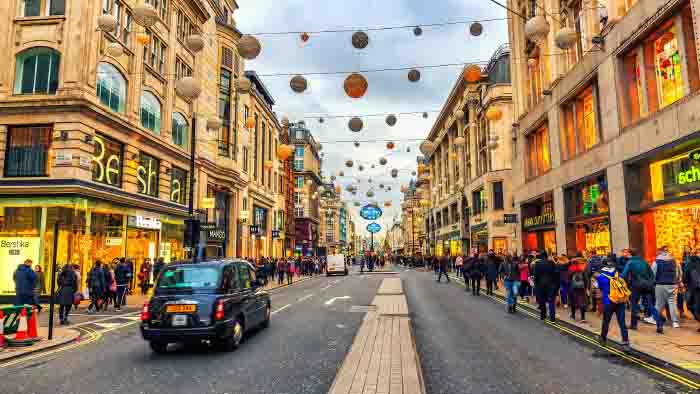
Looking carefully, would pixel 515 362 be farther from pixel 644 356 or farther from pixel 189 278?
pixel 189 278

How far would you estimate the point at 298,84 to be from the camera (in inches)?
546

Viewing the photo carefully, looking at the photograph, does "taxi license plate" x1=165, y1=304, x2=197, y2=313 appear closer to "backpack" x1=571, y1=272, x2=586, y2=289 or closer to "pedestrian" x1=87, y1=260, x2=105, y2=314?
"pedestrian" x1=87, y1=260, x2=105, y2=314

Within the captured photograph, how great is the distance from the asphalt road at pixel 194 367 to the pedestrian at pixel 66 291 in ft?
10.6

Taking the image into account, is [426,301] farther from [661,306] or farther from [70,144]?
[70,144]

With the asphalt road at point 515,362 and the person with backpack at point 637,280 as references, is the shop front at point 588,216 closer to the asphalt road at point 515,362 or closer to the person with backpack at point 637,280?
the person with backpack at point 637,280

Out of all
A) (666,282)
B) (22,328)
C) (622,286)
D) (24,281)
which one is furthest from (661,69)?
(24,281)

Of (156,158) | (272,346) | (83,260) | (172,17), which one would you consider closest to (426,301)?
(272,346)

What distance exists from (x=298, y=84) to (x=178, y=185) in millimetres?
17746

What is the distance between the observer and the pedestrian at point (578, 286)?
11992 mm

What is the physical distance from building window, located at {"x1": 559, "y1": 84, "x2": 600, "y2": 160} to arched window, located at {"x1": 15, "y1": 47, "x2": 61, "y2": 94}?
23.7m

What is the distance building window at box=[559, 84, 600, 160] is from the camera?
1891 cm

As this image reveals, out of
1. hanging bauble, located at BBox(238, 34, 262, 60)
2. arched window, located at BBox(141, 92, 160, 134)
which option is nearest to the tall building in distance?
arched window, located at BBox(141, 92, 160, 134)

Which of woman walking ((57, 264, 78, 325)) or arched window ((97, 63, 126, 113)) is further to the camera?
arched window ((97, 63, 126, 113))

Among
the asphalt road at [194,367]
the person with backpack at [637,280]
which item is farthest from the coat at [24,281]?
the person with backpack at [637,280]
